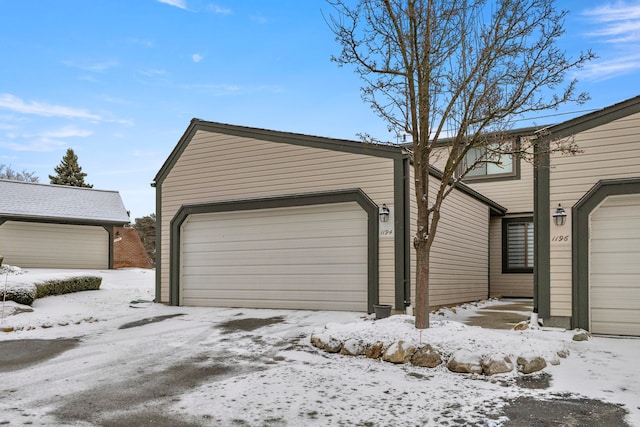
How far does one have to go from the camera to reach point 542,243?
8.61 m

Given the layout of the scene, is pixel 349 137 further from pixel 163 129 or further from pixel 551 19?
pixel 163 129

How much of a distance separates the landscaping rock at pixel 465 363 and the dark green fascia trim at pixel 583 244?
3.51m

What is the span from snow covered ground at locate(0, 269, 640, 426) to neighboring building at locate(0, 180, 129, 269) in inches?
443

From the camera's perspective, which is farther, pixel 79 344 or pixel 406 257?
pixel 406 257

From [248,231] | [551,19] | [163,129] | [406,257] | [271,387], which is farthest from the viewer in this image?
[163,129]

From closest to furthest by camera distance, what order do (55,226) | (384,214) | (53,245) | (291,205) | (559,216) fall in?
(559,216) < (384,214) < (291,205) < (53,245) < (55,226)

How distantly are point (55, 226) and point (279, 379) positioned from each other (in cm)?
1797

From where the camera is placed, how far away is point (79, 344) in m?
7.91

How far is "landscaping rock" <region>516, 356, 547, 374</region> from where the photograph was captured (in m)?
5.68

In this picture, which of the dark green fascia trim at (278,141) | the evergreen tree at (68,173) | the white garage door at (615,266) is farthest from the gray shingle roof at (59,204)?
the white garage door at (615,266)

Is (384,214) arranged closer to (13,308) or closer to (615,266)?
(615,266)

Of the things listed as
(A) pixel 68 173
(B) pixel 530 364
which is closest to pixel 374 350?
(B) pixel 530 364

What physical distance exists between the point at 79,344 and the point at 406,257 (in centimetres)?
618

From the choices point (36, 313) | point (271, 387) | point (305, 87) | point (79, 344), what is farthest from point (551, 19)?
point (36, 313)
